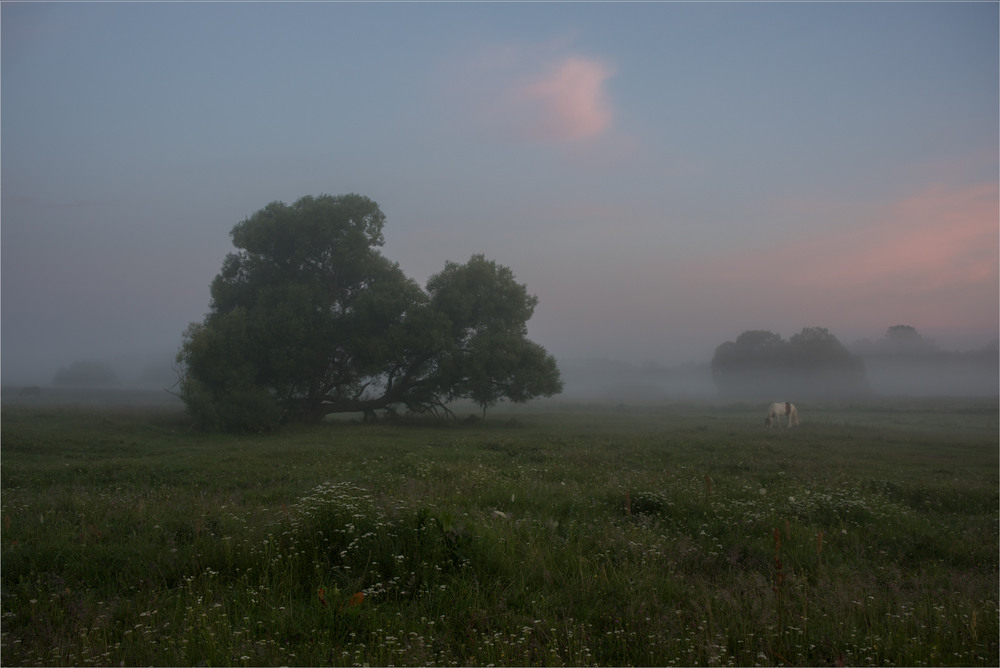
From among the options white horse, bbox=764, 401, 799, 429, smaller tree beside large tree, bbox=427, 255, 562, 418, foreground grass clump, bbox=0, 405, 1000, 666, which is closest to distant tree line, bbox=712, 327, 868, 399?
white horse, bbox=764, 401, 799, 429

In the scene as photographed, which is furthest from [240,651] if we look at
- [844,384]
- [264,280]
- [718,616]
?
[844,384]

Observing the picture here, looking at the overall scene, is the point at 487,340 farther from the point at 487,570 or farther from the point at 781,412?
the point at 487,570

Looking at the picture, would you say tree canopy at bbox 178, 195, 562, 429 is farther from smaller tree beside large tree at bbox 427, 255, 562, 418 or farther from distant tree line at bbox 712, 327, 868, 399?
distant tree line at bbox 712, 327, 868, 399

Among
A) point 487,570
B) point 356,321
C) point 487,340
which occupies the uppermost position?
point 356,321

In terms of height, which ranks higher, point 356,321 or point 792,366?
point 356,321

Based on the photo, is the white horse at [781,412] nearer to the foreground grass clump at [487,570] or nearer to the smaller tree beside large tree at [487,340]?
the smaller tree beside large tree at [487,340]

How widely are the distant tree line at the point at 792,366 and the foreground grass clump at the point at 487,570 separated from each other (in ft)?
292

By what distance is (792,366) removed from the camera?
9569 cm

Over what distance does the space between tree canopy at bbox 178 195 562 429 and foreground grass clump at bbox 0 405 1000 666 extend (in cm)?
1672

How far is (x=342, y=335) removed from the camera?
102 ft

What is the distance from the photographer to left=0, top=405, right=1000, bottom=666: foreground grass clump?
193 inches

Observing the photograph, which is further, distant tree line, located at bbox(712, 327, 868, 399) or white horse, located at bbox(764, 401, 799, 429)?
distant tree line, located at bbox(712, 327, 868, 399)

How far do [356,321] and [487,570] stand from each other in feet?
87.0

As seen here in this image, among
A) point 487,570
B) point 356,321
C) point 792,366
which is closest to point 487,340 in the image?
point 356,321
